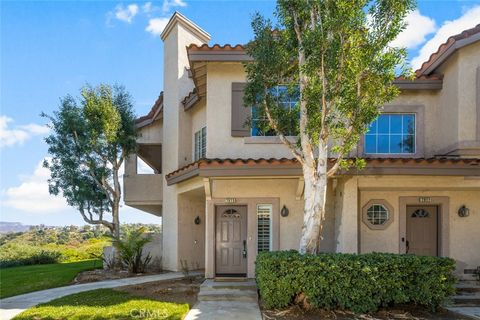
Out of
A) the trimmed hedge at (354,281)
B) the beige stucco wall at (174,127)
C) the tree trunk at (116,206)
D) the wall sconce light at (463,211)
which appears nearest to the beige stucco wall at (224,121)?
the beige stucco wall at (174,127)

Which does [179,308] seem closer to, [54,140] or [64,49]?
[64,49]

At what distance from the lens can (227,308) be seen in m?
8.64

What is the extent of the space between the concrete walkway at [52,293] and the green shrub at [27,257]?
10.7 meters

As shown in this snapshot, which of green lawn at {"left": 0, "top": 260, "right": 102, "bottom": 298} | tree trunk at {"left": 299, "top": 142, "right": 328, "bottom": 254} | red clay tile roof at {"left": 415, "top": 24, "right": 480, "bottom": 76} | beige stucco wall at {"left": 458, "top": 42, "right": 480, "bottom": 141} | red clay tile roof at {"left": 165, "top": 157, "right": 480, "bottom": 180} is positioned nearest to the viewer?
tree trunk at {"left": 299, "top": 142, "right": 328, "bottom": 254}

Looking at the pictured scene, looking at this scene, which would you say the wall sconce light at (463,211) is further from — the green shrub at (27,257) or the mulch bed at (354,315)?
the green shrub at (27,257)

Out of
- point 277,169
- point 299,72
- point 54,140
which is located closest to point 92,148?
point 54,140

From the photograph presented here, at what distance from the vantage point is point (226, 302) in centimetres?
923

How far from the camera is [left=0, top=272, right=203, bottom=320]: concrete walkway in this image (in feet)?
29.5

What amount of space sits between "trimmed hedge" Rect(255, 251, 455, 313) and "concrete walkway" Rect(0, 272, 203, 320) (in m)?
5.38

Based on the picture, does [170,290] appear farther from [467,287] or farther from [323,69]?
[467,287]

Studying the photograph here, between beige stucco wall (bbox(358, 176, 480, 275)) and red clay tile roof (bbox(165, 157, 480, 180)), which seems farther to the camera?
beige stucco wall (bbox(358, 176, 480, 275))

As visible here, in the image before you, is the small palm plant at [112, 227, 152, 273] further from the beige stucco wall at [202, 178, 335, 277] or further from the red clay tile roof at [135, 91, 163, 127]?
the red clay tile roof at [135, 91, 163, 127]

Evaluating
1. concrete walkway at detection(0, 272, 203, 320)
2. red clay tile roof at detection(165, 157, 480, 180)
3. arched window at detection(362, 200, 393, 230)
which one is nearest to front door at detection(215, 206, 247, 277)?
concrete walkway at detection(0, 272, 203, 320)

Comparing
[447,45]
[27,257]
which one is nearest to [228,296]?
[447,45]
